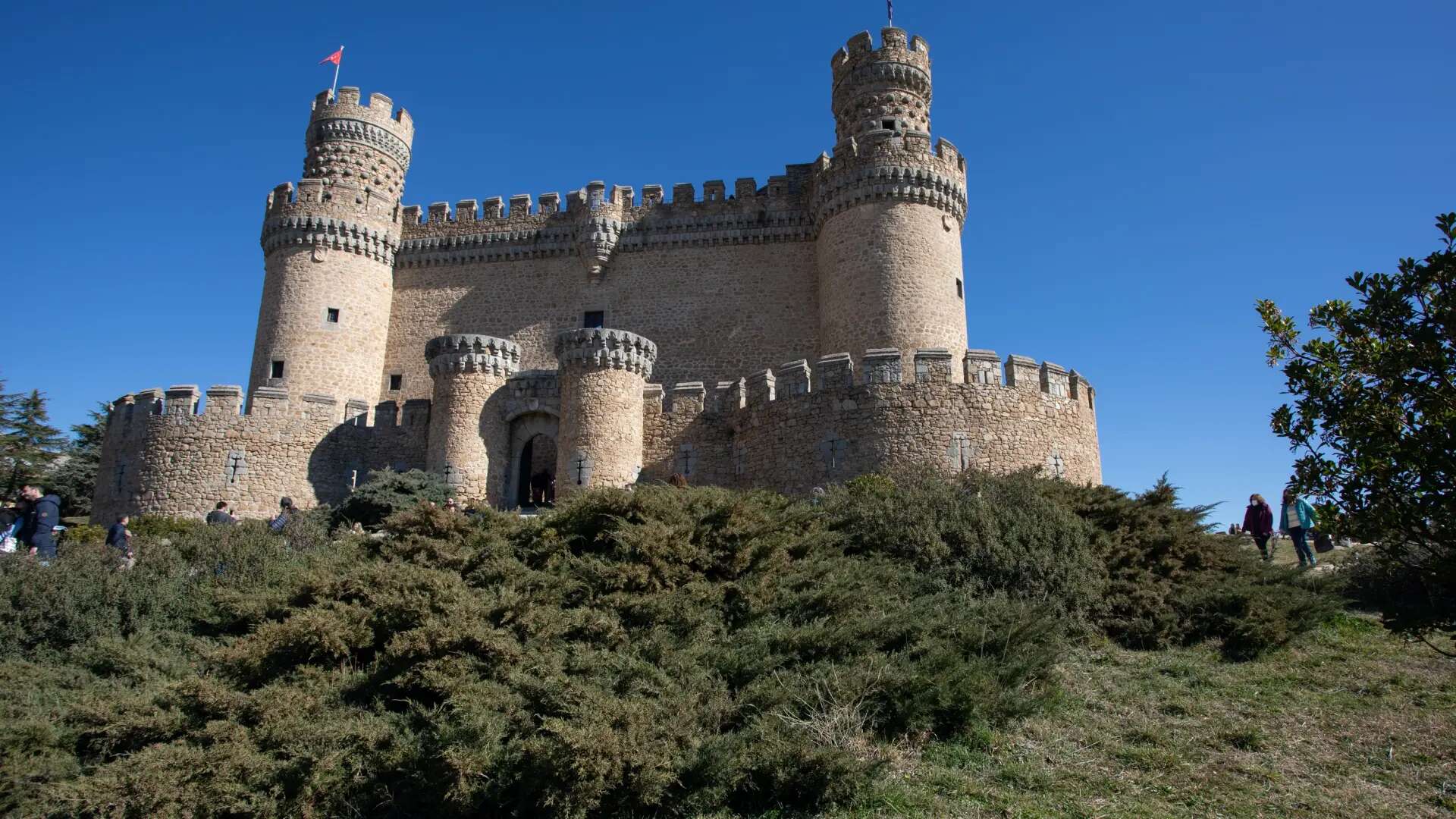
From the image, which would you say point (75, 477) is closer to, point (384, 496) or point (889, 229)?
point (384, 496)

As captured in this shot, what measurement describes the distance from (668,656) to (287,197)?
23.1m

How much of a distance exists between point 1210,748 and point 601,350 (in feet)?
45.3

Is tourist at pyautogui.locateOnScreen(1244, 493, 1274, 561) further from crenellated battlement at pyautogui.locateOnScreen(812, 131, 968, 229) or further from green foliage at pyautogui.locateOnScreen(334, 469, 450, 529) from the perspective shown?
green foliage at pyautogui.locateOnScreen(334, 469, 450, 529)

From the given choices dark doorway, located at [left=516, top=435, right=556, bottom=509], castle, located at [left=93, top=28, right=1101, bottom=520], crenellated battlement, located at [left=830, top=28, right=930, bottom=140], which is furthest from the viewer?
crenellated battlement, located at [left=830, top=28, right=930, bottom=140]

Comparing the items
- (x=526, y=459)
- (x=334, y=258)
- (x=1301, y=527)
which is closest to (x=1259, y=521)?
(x=1301, y=527)

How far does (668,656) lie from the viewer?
317 inches

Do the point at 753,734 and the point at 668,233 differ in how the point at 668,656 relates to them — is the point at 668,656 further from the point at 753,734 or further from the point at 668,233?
the point at 668,233

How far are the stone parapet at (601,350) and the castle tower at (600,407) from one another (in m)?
0.02

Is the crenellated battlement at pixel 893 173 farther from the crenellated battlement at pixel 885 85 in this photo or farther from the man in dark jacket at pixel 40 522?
the man in dark jacket at pixel 40 522

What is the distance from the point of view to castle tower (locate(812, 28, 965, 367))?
23.2 m

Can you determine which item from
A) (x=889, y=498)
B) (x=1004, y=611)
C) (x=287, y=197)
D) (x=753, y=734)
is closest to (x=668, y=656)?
(x=753, y=734)

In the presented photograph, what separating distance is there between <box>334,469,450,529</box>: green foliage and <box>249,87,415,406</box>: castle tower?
6.75m

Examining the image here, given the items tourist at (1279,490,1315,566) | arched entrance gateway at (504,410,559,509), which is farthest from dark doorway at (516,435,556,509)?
tourist at (1279,490,1315,566)

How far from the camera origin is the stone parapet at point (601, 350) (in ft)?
63.6
